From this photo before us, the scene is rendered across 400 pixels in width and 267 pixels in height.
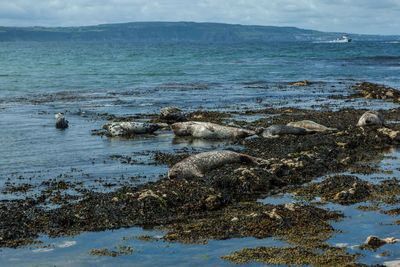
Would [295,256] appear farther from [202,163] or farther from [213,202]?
[202,163]

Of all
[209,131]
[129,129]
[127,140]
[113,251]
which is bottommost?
[127,140]

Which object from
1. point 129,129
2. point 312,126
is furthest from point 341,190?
point 129,129

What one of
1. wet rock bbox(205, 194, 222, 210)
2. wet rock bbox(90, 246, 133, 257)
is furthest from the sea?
wet rock bbox(205, 194, 222, 210)

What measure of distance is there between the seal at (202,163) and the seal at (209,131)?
14.6 feet

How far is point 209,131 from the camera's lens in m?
21.4

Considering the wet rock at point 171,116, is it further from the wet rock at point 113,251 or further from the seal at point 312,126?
the wet rock at point 113,251

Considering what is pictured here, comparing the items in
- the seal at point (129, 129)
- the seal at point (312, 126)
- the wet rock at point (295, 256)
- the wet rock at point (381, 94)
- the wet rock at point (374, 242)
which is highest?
the wet rock at point (374, 242)

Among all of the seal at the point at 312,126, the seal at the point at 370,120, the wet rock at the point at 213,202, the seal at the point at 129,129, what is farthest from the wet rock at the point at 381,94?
the wet rock at the point at 213,202

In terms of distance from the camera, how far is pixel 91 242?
10.7 m

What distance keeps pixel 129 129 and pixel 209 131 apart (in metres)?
3.04

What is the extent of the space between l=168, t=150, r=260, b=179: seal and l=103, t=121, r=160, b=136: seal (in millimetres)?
6525

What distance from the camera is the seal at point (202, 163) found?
15.3 meters

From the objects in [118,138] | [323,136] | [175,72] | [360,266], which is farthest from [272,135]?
[175,72]

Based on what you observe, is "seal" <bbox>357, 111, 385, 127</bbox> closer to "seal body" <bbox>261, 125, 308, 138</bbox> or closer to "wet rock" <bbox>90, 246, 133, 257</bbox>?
"seal body" <bbox>261, 125, 308, 138</bbox>
